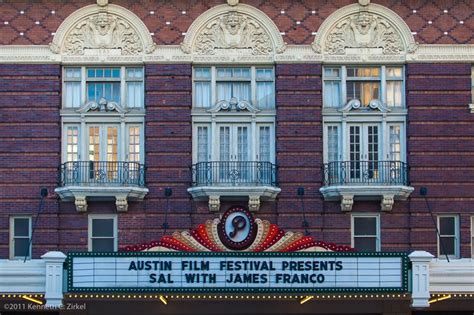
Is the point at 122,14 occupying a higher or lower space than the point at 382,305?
higher

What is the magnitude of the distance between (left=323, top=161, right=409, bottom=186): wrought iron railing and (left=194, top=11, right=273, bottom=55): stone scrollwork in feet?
12.2

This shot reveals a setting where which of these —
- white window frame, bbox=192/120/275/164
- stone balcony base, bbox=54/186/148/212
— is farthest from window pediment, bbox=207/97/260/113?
stone balcony base, bbox=54/186/148/212

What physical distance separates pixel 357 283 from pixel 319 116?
5232 mm

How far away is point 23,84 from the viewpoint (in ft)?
99.7

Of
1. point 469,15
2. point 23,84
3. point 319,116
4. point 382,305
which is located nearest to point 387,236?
point 382,305

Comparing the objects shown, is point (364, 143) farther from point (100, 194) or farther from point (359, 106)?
point (100, 194)

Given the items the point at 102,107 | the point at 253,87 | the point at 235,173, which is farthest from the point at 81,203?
the point at 253,87

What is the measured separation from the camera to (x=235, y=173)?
99.0 ft

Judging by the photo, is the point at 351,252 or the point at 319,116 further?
the point at 319,116

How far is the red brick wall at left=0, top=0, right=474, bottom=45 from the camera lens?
100ft

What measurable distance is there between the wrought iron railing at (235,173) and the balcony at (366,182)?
5.01 feet

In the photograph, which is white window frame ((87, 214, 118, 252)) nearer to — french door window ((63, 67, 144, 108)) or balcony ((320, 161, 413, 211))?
french door window ((63, 67, 144, 108))

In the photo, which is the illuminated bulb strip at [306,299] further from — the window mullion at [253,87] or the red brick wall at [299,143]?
the window mullion at [253,87]

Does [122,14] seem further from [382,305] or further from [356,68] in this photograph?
[382,305]
